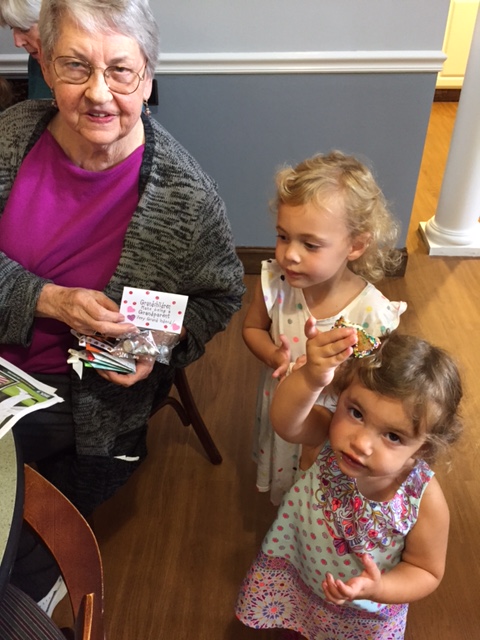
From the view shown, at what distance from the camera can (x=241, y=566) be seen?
173 cm

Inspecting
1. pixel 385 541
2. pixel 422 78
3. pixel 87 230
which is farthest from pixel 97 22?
pixel 422 78

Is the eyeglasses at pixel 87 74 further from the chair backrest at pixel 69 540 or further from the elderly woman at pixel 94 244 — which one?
the chair backrest at pixel 69 540

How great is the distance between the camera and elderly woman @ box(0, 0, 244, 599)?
1.30 metres

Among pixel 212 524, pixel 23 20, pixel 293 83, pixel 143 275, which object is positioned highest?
pixel 23 20

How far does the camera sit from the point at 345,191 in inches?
50.1

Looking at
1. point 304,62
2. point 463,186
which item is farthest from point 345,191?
point 463,186

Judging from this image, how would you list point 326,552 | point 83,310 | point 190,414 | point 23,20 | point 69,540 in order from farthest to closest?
point 190,414
point 23,20
point 83,310
point 326,552
point 69,540

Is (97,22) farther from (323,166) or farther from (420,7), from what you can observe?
(420,7)

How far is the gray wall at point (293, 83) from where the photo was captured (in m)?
2.29

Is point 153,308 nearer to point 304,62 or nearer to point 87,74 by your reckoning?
point 87,74

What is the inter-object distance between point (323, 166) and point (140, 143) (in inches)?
17.5

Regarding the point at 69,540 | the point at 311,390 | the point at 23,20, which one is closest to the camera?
the point at 69,540

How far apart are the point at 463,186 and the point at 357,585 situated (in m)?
2.34

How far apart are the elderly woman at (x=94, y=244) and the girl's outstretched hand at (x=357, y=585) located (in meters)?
0.66
